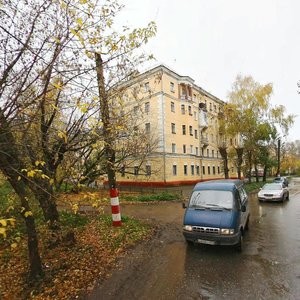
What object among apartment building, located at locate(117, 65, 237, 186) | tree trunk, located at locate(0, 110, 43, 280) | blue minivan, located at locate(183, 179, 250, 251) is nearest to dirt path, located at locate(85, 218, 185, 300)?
blue minivan, located at locate(183, 179, 250, 251)

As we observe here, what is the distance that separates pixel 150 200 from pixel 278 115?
851 inches

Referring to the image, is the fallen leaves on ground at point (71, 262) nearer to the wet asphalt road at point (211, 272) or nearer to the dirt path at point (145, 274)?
the dirt path at point (145, 274)

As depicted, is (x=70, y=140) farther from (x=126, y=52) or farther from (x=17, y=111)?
(x=17, y=111)

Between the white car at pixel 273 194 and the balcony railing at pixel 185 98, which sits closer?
the white car at pixel 273 194

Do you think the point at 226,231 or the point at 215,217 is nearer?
the point at 226,231

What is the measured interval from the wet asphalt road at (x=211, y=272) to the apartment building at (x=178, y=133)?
2032 centimetres

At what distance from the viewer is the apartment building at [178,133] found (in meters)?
31.9

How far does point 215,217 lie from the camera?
718 cm

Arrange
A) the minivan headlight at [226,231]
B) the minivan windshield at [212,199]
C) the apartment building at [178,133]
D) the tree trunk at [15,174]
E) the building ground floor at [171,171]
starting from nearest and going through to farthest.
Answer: the tree trunk at [15,174], the minivan headlight at [226,231], the minivan windshield at [212,199], the building ground floor at [171,171], the apartment building at [178,133]

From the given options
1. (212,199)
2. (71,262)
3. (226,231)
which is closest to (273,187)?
(212,199)

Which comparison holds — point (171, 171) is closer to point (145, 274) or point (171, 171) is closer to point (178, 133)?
point (178, 133)

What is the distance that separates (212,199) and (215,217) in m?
0.89

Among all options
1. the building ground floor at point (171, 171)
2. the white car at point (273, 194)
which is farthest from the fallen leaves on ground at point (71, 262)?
the building ground floor at point (171, 171)

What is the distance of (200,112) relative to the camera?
40375 millimetres
